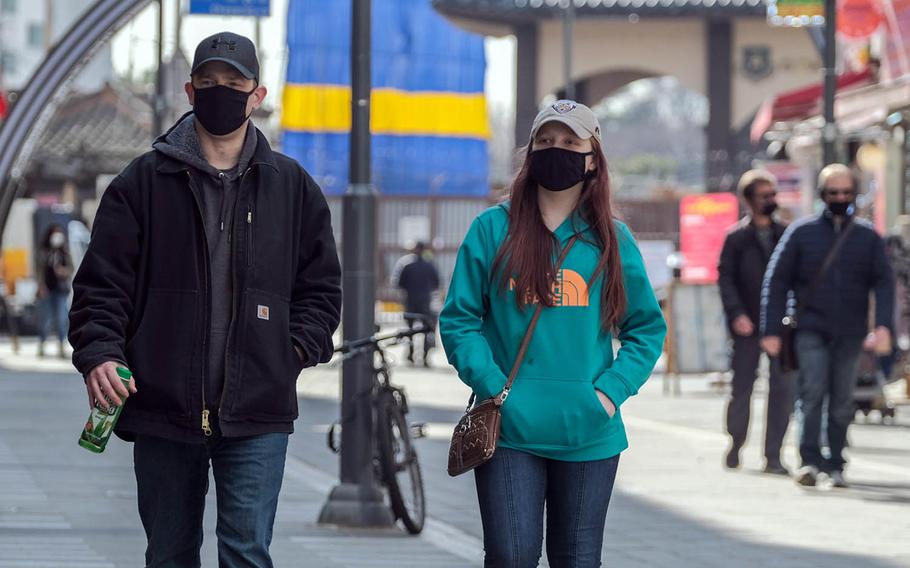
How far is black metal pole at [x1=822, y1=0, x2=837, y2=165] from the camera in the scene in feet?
50.2

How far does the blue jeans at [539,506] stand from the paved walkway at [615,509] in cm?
333

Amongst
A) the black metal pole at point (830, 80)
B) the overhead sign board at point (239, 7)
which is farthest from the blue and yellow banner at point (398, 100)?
the black metal pole at point (830, 80)

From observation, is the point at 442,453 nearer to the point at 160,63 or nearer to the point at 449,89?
the point at 160,63

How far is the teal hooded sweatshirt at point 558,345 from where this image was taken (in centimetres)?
541

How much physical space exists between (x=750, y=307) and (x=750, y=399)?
604 millimetres

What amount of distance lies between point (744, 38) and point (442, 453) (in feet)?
101

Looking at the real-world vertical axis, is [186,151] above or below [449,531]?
above

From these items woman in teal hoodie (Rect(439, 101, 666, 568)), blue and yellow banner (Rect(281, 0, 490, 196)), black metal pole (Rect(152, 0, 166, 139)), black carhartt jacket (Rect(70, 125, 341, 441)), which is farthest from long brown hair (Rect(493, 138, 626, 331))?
blue and yellow banner (Rect(281, 0, 490, 196))

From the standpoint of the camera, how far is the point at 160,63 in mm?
26781

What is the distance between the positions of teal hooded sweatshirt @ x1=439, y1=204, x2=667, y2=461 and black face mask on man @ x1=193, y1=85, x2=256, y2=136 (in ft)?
2.37

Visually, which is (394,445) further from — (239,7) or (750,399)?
(239,7)

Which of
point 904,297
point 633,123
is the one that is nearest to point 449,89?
point 904,297

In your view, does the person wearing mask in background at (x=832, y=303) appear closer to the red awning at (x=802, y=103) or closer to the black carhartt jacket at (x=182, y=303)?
the black carhartt jacket at (x=182, y=303)

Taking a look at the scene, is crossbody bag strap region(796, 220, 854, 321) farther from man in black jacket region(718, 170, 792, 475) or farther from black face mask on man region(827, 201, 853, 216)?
man in black jacket region(718, 170, 792, 475)
